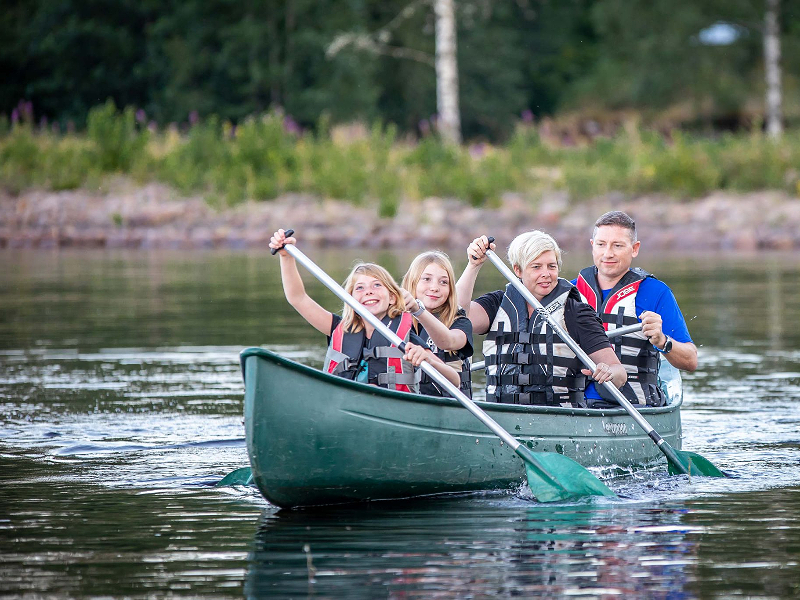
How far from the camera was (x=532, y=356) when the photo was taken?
7.05 metres

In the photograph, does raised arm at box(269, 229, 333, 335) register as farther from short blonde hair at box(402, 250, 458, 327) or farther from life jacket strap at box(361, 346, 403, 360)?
short blonde hair at box(402, 250, 458, 327)

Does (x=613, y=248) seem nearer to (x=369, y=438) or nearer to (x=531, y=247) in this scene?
(x=531, y=247)

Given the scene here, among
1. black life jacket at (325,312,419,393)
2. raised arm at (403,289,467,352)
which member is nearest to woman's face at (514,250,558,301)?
raised arm at (403,289,467,352)

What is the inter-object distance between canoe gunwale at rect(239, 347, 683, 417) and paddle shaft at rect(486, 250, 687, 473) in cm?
5

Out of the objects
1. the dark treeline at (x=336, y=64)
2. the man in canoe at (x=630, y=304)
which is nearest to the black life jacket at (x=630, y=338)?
the man in canoe at (x=630, y=304)

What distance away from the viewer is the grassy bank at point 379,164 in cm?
2316

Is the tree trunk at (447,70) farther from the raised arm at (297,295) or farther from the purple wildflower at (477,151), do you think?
the raised arm at (297,295)

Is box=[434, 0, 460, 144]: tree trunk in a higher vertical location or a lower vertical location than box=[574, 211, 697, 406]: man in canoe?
higher

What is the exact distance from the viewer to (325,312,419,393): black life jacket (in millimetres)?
6648

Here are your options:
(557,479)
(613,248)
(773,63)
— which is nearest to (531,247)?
(613,248)

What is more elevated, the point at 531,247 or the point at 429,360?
the point at 531,247

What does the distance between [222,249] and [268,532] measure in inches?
708

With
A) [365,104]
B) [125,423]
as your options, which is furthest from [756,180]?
[125,423]

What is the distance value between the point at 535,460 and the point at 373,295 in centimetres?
104
